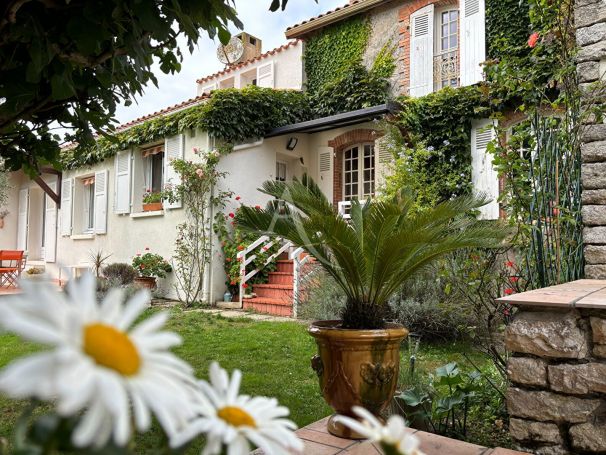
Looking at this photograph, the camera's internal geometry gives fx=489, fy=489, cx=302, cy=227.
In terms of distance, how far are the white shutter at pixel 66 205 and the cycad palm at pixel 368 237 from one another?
39.9 feet

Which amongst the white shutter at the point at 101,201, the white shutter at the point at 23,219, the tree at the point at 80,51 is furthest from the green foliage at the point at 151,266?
the white shutter at the point at 23,219

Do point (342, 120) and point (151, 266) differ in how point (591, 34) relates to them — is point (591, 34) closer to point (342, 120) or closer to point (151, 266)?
point (342, 120)

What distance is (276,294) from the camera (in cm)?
902

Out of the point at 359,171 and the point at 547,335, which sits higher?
the point at 359,171

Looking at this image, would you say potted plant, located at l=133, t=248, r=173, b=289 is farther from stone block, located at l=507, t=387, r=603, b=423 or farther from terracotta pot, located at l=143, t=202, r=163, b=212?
stone block, located at l=507, t=387, r=603, b=423

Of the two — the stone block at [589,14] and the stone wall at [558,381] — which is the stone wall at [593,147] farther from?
the stone wall at [558,381]

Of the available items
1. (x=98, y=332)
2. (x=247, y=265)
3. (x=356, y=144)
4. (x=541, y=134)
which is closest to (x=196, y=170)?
(x=247, y=265)

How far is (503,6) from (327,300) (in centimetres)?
620

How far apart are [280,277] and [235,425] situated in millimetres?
8928

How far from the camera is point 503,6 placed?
8.48 meters

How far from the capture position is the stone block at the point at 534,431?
2.40 meters

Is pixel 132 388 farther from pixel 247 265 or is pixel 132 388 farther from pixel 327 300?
pixel 247 265

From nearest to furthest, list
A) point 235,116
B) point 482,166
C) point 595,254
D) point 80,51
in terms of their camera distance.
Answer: point 80,51
point 595,254
point 482,166
point 235,116

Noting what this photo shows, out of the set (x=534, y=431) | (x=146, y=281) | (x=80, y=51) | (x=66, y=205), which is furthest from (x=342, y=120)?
(x=66, y=205)
